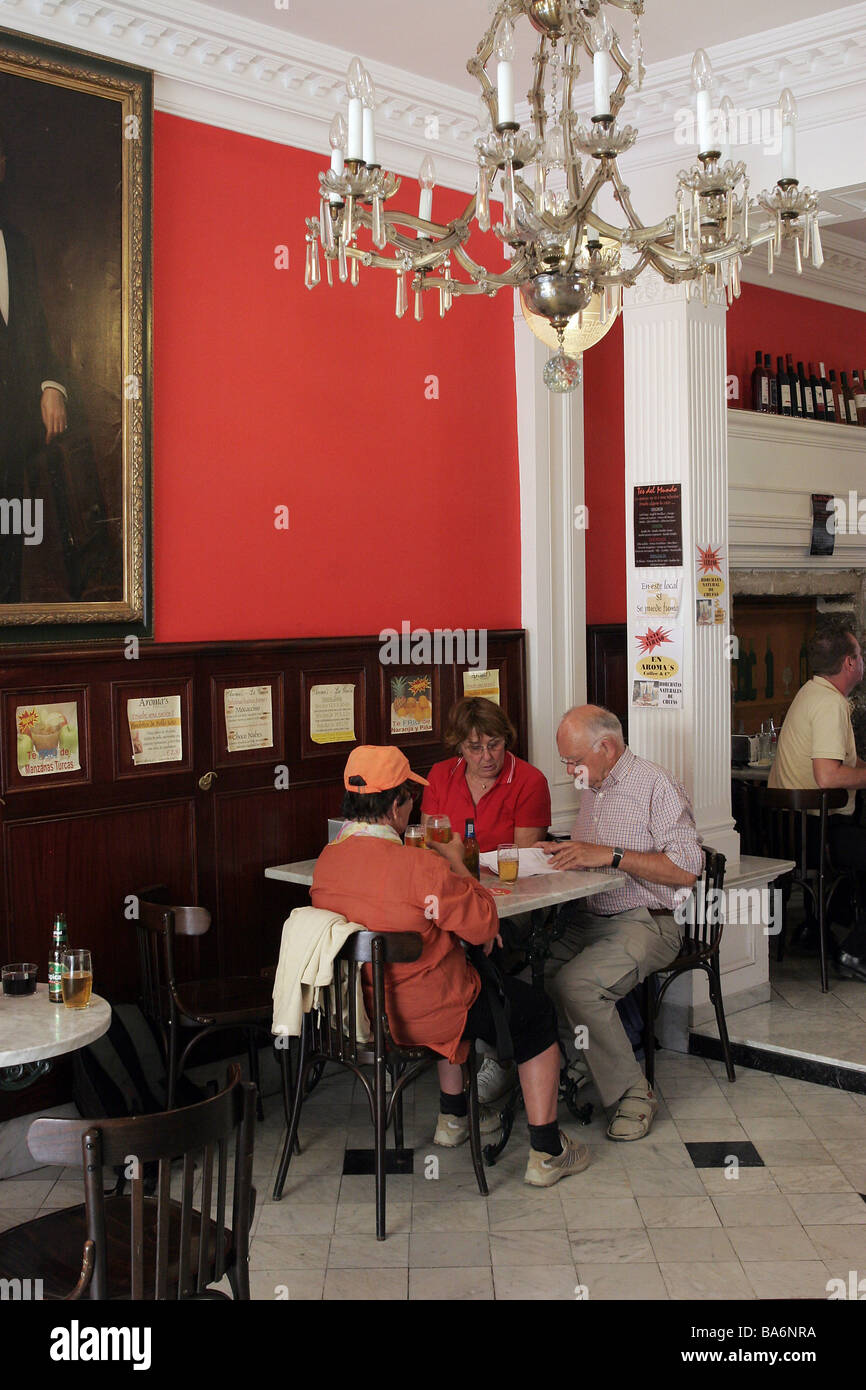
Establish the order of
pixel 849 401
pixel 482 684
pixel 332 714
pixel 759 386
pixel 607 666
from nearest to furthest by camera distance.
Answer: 1. pixel 332 714
2. pixel 482 684
3. pixel 607 666
4. pixel 759 386
5. pixel 849 401

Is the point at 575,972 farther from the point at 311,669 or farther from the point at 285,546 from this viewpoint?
the point at 285,546

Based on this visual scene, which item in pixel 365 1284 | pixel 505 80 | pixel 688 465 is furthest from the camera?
pixel 688 465

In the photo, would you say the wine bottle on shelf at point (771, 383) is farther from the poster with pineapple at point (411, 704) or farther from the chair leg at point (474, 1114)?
the chair leg at point (474, 1114)

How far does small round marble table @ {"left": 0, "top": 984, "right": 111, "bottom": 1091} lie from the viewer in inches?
110

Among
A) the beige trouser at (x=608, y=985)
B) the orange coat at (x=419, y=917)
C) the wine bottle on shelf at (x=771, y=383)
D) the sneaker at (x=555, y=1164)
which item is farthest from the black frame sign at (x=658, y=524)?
the wine bottle on shelf at (x=771, y=383)

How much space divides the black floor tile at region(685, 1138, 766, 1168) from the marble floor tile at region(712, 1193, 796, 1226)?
219mm

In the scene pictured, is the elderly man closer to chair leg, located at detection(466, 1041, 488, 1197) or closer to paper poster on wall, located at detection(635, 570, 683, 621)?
chair leg, located at detection(466, 1041, 488, 1197)

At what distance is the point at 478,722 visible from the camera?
4543mm

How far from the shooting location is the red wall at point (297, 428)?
4402 mm

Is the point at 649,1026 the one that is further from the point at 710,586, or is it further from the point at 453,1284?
the point at 710,586

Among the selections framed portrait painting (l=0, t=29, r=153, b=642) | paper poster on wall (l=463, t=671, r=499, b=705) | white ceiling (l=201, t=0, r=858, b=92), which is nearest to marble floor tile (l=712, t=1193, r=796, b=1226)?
paper poster on wall (l=463, t=671, r=499, b=705)

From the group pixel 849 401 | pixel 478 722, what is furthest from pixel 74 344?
pixel 849 401

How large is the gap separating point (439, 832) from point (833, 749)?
229cm
